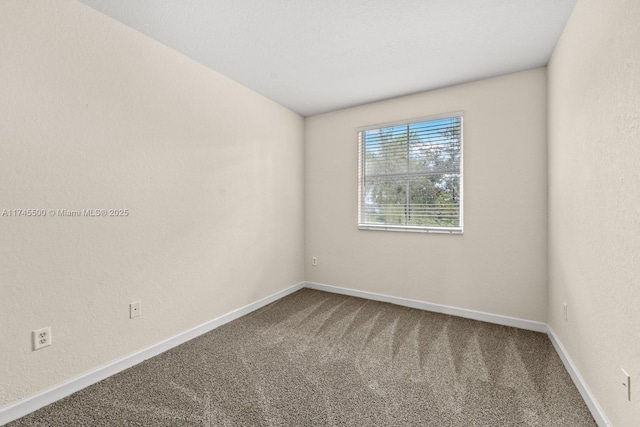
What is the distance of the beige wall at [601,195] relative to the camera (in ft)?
3.87

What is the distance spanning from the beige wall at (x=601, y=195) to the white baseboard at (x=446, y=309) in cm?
47

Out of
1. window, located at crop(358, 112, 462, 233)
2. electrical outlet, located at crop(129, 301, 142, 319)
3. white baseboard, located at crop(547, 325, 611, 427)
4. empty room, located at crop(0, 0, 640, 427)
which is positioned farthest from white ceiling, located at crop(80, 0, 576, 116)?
white baseboard, located at crop(547, 325, 611, 427)

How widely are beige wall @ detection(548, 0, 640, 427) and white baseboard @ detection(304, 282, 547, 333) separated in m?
0.47

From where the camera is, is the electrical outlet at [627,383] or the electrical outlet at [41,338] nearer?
the electrical outlet at [627,383]

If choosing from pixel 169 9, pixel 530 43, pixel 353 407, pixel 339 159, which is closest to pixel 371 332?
pixel 353 407

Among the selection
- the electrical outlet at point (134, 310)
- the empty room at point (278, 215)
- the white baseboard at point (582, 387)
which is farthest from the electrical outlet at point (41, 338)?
the white baseboard at point (582, 387)

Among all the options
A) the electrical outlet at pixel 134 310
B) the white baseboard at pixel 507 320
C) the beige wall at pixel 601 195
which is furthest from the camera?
the electrical outlet at pixel 134 310

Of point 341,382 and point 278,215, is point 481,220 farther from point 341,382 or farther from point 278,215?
point 278,215

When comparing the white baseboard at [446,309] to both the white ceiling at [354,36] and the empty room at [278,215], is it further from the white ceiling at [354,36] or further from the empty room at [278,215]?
the white ceiling at [354,36]

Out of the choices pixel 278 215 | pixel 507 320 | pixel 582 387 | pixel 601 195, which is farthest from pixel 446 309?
pixel 278 215

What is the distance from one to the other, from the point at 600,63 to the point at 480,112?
1347 millimetres

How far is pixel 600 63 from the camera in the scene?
145 cm

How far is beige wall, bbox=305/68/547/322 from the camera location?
2555 mm

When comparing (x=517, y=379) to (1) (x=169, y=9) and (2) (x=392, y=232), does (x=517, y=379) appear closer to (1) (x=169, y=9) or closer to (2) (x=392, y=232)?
(2) (x=392, y=232)
